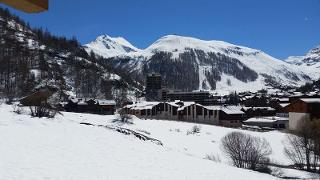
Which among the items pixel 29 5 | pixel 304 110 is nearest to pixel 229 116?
pixel 304 110

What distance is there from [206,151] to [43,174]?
116ft

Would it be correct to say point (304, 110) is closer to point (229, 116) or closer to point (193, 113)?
point (229, 116)

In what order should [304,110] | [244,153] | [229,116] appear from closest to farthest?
[244,153] < [304,110] < [229,116]

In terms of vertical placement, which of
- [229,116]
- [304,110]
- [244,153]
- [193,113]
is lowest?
[244,153]

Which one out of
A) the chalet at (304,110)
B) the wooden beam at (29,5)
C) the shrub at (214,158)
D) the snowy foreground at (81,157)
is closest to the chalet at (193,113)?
the chalet at (304,110)

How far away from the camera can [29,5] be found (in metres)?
2.80

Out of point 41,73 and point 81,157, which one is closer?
point 81,157

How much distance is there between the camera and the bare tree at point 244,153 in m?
44.2

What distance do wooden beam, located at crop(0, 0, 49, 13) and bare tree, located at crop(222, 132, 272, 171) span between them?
4105 cm

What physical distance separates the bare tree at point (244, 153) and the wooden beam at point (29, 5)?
135 ft

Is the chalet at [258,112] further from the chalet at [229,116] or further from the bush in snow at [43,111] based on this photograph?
the bush in snow at [43,111]

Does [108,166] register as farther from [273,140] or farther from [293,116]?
[293,116]

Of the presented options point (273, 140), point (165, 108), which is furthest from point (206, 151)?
point (165, 108)

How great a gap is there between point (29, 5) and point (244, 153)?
150 feet
